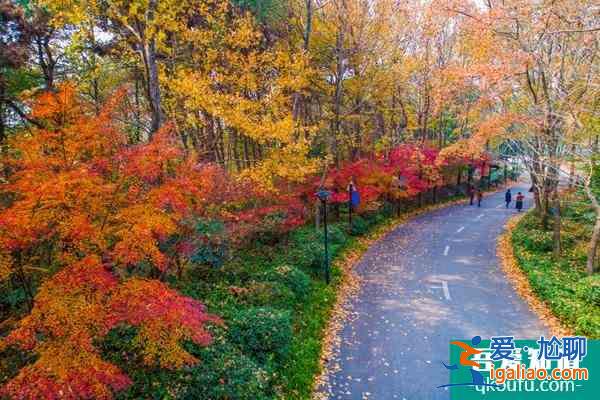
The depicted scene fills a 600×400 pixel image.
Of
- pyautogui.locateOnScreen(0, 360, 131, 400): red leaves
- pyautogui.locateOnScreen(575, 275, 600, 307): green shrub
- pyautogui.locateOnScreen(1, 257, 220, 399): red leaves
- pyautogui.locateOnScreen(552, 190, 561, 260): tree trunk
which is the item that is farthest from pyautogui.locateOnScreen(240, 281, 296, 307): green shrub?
pyautogui.locateOnScreen(552, 190, 561, 260): tree trunk

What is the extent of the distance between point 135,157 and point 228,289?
4.73m

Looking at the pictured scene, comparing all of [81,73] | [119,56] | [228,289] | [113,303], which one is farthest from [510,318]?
[81,73]

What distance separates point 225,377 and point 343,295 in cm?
668

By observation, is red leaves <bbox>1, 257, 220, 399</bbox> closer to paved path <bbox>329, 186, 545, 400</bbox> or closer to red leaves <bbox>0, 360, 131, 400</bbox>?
red leaves <bbox>0, 360, 131, 400</bbox>

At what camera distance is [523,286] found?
12875mm

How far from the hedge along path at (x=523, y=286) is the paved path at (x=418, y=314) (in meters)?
0.25

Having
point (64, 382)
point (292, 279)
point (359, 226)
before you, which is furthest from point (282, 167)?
point (64, 382)

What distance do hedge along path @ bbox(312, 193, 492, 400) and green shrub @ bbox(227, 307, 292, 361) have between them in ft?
3.47

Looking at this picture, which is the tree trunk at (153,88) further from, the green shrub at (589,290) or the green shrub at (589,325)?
the green shrub at (589,290)

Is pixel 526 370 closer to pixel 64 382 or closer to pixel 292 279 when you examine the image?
pixel 292 279

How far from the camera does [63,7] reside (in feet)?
32.5

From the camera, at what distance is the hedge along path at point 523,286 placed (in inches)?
390

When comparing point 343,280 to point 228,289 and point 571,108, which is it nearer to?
point 228,289

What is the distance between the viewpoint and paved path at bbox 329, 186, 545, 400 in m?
7.98
